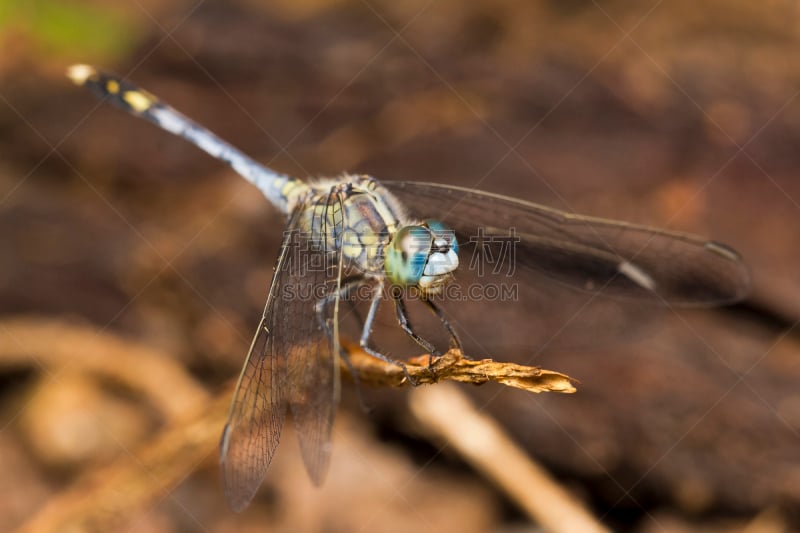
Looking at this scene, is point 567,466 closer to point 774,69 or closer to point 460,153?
point 460,153

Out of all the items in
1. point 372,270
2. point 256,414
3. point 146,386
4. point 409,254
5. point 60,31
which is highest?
point 60,31

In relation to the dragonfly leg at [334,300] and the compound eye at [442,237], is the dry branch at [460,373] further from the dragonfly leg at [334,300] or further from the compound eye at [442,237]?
the compound eye at [442,237]

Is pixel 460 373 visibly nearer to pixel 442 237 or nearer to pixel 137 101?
pixel 442 237

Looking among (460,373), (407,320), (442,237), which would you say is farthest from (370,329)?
(460,373)

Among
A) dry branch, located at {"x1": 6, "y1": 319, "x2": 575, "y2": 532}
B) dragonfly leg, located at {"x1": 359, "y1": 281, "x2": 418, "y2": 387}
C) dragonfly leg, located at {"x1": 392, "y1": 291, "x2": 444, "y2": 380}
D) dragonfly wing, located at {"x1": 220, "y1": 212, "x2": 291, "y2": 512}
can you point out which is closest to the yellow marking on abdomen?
dry branch, located at {"x1": 6, "y1": 319, "x2": 575, "y2": 532}

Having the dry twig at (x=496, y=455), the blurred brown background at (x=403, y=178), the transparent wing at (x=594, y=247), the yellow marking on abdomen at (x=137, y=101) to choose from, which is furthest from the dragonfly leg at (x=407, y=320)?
the yellow marking on abdomen at (x=137, y=101)
